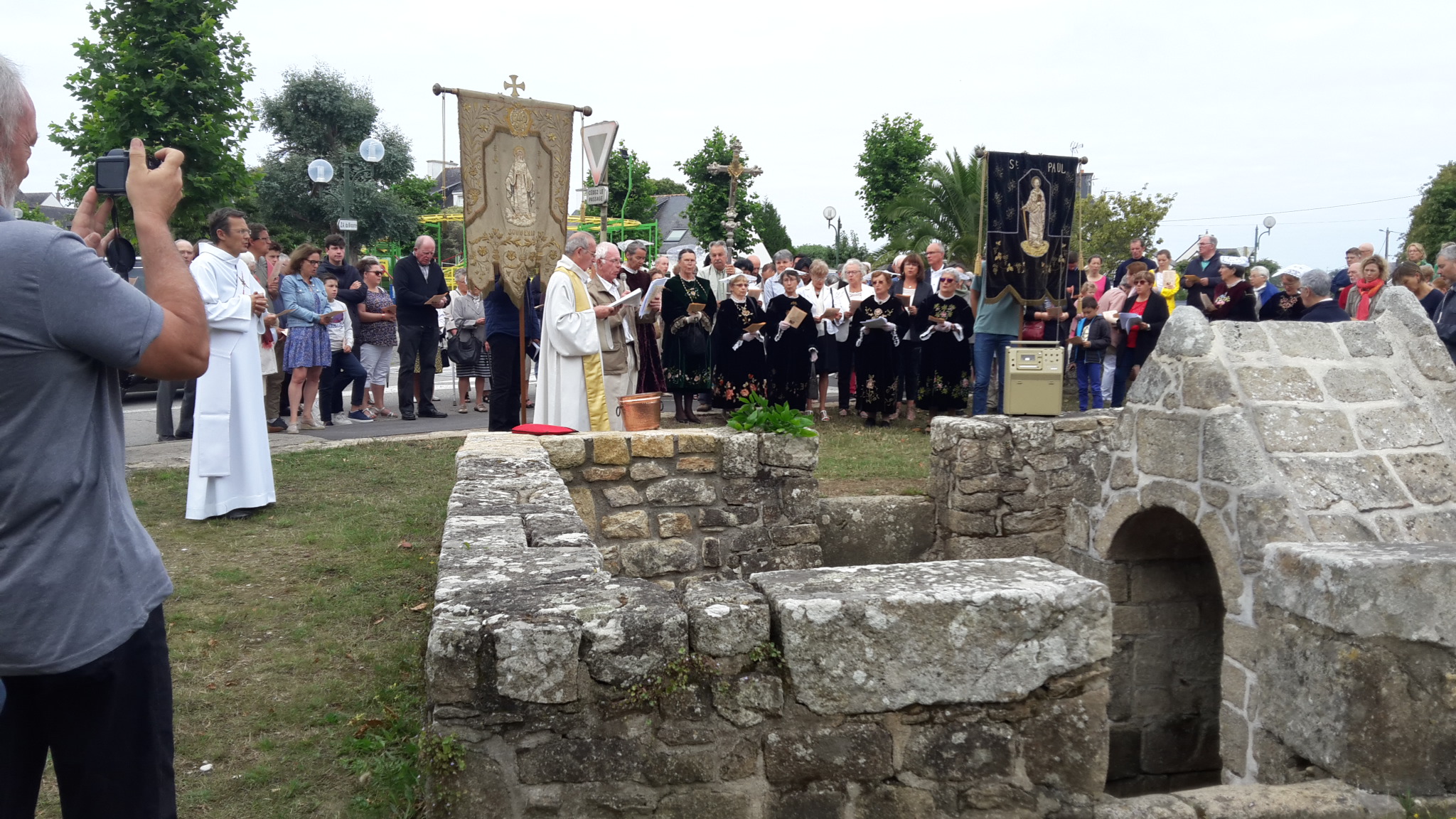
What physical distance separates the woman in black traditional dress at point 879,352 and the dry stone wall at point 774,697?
25.8ft

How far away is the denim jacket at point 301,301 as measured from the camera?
933 centimetres

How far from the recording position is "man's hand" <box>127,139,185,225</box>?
6.23ft

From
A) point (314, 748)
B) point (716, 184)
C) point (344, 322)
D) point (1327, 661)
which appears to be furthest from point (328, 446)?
point (716, 184)

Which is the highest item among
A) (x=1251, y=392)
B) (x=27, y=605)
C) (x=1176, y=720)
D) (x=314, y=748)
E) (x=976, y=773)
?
(x=1251, y=392)

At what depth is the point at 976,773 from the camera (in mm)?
2365

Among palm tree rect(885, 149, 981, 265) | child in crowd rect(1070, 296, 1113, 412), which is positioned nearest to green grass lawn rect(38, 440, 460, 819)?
child in crowd rect(1070, 296, 1113, 412)

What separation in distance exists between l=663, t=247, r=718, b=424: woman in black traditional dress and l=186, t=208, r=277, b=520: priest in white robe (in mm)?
4773

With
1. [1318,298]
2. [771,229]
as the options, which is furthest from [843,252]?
[1318,298]

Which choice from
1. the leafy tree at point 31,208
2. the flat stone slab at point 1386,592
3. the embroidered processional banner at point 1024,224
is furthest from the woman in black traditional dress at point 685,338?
the flat stone slab at point 1386,592

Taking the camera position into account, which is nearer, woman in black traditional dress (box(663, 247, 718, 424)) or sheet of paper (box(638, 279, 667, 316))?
sheet of paper (box(638, 279, 667, 316))

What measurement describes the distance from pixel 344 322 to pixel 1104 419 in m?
7.60

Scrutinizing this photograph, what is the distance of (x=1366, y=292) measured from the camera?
9594 millimetres

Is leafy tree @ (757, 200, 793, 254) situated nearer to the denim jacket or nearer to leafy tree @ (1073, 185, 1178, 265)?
leafy tree @ (1073, 185, 1178, 265)

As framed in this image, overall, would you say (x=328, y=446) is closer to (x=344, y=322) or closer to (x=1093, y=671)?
(x=344, y=322)
